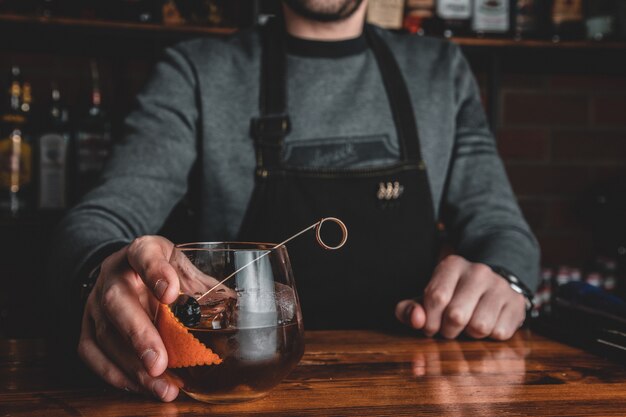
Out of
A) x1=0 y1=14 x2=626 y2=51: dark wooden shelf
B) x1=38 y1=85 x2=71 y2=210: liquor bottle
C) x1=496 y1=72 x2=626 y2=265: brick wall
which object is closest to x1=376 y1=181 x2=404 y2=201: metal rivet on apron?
x1=0 y1=14 x2=626 y2=51: dark wooden shelf

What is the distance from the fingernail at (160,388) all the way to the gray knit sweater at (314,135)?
0.65 metres

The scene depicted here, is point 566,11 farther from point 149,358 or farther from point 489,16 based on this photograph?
point 149,358

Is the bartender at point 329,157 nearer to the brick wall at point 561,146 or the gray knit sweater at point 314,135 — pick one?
the gray knit sweater at point 314,135

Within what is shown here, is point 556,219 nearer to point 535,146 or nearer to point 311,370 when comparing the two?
point 535,146

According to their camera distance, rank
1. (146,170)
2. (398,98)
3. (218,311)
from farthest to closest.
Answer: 1. (398,98)
2. (146,170)
3. (218,311)

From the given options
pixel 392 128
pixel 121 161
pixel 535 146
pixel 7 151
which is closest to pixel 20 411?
pixel 121 161

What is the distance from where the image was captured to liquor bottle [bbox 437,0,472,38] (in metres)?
2.04

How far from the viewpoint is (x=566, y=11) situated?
6.88 feet

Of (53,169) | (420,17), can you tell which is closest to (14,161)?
(53,169)

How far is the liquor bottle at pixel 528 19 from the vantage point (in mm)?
2078

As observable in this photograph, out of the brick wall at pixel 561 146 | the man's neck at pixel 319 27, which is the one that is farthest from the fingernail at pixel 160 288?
the brick wall at pixel 561 146

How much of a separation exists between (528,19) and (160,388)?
1.82m

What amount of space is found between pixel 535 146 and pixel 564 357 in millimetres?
1701

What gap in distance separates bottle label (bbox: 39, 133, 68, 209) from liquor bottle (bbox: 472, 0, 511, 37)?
1202 millimetres
